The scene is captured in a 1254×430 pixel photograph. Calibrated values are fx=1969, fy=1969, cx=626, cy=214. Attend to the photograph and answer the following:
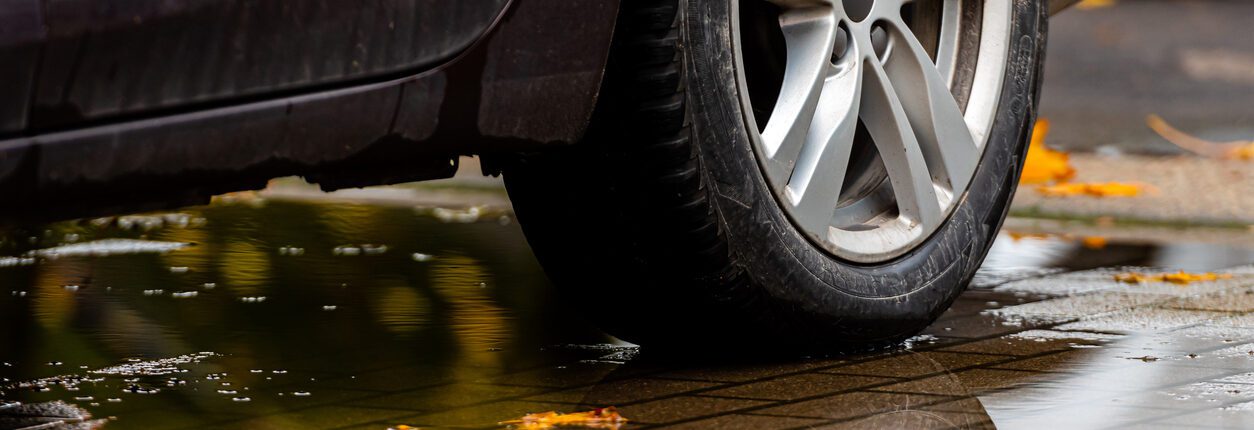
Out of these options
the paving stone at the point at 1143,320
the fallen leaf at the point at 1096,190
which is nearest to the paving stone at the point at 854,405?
the paving stone at the point at 1143,320

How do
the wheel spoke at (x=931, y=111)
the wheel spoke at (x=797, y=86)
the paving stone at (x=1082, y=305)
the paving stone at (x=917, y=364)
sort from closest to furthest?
the wheel spoke at (x=797, y=86) → the paving stone at (x=917, y=364) → the wheel spoke at (x=931, y=111) → the paving stone at (x=1082, y=305)

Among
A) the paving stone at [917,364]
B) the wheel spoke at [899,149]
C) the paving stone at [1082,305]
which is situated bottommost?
the paving stone at [917,364]

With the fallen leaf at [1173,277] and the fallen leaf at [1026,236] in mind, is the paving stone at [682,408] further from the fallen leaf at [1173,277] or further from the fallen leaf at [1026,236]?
the fallen leaf at [1026,236]

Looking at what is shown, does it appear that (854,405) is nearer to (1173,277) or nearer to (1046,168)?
(1173,277)

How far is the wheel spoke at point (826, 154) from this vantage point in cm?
346

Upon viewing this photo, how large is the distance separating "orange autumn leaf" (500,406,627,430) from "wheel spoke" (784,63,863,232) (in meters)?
0.60

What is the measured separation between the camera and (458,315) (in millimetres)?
4137

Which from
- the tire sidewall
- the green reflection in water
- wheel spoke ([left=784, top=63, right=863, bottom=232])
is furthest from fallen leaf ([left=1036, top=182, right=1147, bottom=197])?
wheel spoke ([left=784, top=63, right=863, bottom=232])

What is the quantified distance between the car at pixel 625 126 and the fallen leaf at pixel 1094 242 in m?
1.60

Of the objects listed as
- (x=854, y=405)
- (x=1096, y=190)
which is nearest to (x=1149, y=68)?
(x=1096, y=190)

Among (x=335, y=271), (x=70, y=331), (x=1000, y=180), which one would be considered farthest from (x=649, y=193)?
(x=335, y=271)

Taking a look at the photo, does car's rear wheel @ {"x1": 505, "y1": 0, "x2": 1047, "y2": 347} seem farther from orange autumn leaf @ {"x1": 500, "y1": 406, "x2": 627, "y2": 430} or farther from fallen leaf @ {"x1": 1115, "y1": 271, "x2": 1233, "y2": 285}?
fallen leaf @ {"x1": 1115, "y1": 271, "x2": 1233, "y2": 285}

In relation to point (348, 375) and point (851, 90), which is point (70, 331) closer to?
point (348, 375)

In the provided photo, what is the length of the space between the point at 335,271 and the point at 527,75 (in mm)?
1925
